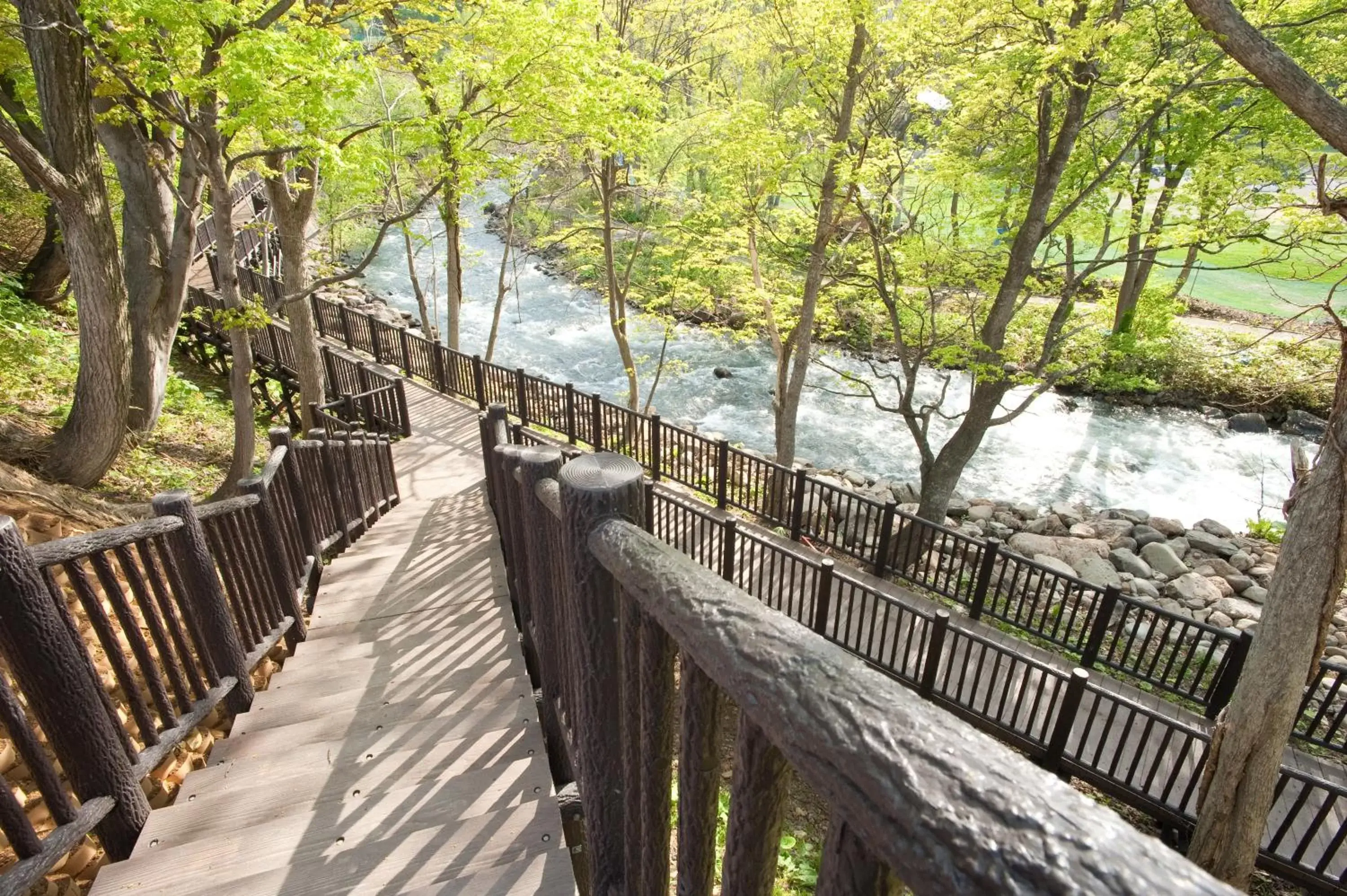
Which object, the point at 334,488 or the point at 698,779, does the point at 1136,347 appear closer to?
the point at 334,488

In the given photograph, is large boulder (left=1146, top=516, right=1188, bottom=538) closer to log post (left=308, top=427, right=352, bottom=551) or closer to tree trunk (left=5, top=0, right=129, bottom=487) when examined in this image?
log post (left=308, top=427, right=352, bottom=551)

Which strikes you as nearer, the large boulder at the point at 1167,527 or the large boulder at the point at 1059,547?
the large boulder at the point at 1059,547

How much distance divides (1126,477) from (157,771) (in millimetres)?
18927

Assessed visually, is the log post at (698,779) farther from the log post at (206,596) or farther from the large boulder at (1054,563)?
the large boulder at (1054,563)

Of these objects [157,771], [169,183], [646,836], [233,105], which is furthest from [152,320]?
[646,836]

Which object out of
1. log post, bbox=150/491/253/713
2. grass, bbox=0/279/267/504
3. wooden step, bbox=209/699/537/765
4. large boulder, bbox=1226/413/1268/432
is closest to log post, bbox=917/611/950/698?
wooden step, bbox=209/699/537/765

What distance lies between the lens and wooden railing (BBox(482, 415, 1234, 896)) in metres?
0.60

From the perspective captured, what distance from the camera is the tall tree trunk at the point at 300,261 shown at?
9141 mm

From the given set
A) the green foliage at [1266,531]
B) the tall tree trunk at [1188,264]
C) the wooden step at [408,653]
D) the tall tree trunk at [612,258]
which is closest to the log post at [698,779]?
the wooden step at [408,653]

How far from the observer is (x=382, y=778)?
2.92 meters

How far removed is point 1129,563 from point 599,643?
→ 41.0 feet

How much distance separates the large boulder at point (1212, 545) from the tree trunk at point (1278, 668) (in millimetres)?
8524

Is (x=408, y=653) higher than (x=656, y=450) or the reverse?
higher

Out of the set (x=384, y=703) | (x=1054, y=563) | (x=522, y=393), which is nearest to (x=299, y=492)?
(x=384, y=703)
